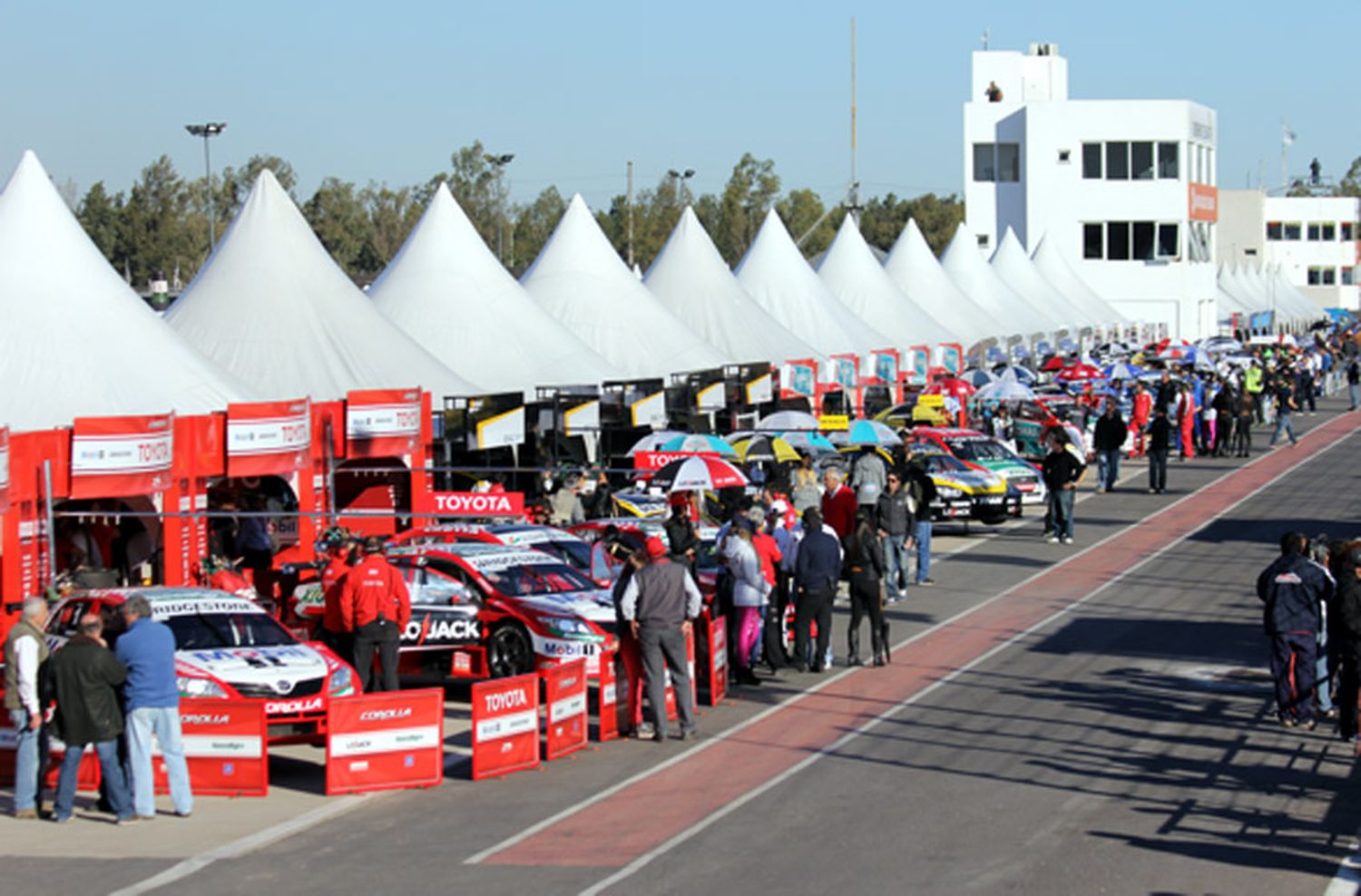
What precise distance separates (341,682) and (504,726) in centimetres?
142

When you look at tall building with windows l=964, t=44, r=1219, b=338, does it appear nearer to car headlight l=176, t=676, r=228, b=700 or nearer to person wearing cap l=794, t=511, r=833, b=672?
person wearing cap l=794, t=511, r=833, b=672

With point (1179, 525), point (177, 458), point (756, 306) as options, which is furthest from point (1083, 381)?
point (177, 458)

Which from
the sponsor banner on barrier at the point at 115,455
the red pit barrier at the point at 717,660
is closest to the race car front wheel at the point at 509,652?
the red pit barrier at the point at 717,660

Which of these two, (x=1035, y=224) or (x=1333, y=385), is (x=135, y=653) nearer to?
(x=1333, y=385)

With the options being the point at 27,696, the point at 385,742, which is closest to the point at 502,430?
the point at 385,742

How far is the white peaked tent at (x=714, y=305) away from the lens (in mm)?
37312

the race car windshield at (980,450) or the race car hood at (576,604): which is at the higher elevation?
the race car windshield at (980,450)

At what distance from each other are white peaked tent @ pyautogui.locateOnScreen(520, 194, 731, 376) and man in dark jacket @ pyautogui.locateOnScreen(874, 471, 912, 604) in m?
11.3

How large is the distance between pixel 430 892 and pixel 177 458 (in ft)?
32.3

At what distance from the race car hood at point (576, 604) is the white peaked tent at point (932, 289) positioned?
3826 centimetres

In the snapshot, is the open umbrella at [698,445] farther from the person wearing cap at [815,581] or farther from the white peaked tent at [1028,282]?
the white peaked tent at [1028,282]

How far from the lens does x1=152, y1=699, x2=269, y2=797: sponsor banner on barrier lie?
12203 mm

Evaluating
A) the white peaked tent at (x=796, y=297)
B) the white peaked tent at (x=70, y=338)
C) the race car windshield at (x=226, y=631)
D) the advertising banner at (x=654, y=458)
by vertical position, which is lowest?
the race car windshield at (x=226, y=631)

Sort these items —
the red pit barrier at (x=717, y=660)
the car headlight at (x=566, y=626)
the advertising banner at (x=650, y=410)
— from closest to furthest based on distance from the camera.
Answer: the red pit barrier at (x=717, y=660), the car headlight at (x=566, y=626), the advertising banner at (x=650, y=410)
